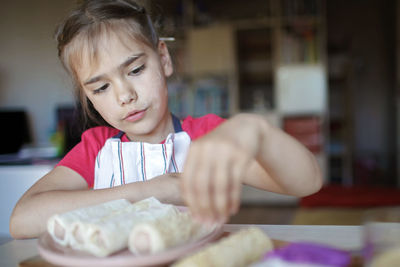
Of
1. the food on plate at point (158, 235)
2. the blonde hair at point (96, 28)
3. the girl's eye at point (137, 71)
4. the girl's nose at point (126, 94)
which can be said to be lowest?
the food on plate at point (158, 235)

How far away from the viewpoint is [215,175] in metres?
0.39

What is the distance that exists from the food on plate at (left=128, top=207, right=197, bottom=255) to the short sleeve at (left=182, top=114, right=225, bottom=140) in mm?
587

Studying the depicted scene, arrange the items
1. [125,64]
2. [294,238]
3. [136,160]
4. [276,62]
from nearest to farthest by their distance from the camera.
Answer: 1. [294,238]
2. [125,64]
3. [136,160]
4. [276,62]

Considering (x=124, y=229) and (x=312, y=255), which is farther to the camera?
(x=124, y=229)

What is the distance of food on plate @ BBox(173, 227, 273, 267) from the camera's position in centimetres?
41

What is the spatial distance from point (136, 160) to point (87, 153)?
0.17 m

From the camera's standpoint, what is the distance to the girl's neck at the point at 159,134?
108cm

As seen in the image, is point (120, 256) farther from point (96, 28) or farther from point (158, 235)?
point (96, 28)

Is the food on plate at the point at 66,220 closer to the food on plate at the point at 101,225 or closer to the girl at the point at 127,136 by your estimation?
the food on plate at the point at 101,225

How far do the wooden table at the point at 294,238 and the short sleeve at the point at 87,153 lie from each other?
1.08 feet

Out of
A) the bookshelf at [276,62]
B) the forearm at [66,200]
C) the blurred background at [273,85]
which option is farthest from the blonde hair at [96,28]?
the bookshelf at [276,62]

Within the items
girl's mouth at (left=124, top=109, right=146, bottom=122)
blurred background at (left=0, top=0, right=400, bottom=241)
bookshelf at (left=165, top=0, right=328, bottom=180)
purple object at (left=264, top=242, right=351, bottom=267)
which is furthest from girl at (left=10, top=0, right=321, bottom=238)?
bookshelf at (left=165, top=0, right=328, bottom=180)

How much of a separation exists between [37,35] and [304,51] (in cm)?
241

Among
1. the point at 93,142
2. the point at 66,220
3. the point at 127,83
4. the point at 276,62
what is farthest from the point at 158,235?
the point at 276,62
